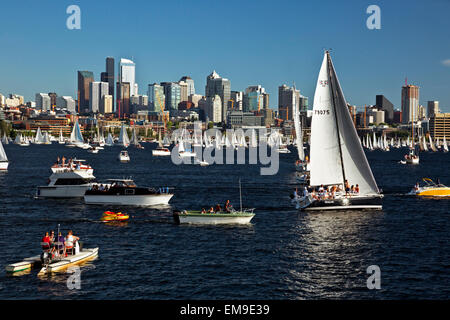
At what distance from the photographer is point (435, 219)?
49688mm

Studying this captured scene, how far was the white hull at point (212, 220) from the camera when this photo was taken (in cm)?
4584

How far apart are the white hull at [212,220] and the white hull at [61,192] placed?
22592 millimetres

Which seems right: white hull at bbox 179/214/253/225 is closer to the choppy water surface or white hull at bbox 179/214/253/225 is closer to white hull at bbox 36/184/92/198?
the choppy water surface

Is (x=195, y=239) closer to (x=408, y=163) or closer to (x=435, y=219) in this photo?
(x=435, y=219)

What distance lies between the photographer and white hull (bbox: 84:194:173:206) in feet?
184

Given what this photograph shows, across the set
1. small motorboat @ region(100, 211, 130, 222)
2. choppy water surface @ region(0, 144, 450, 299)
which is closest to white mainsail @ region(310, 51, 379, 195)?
choppy water surface @ region(0, 144, 450, 299)

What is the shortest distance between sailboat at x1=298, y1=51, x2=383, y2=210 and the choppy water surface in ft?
5.25

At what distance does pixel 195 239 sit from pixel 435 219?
23.0 meters

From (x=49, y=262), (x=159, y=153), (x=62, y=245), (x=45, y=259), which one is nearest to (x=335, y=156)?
(x=62, y=245)

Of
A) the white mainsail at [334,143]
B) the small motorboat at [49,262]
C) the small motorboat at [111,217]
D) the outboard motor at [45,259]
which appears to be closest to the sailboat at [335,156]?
the white mainsail at [334,143]

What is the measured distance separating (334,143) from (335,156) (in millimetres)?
1255

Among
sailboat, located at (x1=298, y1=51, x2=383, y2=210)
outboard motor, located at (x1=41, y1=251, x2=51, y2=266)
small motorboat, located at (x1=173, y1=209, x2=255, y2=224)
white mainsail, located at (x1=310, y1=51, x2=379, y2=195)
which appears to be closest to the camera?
outboard motor, located at (x1=41, y1=251, x2=51, y2=266)

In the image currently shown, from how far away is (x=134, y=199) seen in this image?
185ft

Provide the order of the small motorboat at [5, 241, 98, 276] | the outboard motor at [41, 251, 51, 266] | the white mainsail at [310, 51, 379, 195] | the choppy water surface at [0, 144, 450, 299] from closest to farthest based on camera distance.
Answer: the choppy water surface at [0, 144, 450, 299]
the small motorboat at [5, 241, 98, 276]
the outboard motor at [41, 251, 51, 266]
the white mainsail at [310, 51, 379, 195]
